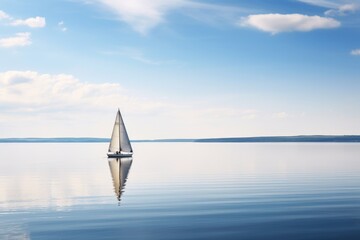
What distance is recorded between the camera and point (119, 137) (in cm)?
10881

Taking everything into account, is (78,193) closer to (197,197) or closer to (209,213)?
(197,197)

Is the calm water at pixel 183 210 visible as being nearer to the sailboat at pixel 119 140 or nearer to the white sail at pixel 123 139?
the sailboat at pixel 119 140

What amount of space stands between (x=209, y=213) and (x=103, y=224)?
863 centimetres

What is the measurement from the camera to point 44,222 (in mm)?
29812

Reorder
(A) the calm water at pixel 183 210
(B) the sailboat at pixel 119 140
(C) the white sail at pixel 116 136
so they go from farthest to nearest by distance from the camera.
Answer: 1. (B) the sailboat at pixel 119 140
2. (C) the white sail at pixel 116 136
3. (A) the calm water at pixel 183 210

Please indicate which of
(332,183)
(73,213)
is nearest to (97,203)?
(73,213)

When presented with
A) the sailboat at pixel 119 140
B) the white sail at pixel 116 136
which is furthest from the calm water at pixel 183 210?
the sailboat at pixel 119 140

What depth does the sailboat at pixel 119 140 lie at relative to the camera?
108 m

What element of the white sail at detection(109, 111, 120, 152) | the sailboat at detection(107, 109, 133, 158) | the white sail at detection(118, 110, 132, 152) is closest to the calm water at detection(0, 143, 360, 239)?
the white sail at detection(109, 111, 120, 152)

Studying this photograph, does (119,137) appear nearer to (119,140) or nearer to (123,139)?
(119,140)

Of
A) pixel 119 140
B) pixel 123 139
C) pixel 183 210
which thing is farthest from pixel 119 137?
pixel 183 210

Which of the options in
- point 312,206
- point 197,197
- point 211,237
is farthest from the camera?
point 197,197

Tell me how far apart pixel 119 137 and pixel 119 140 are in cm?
141

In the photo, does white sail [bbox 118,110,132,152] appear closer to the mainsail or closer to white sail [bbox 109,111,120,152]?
the mainsail
